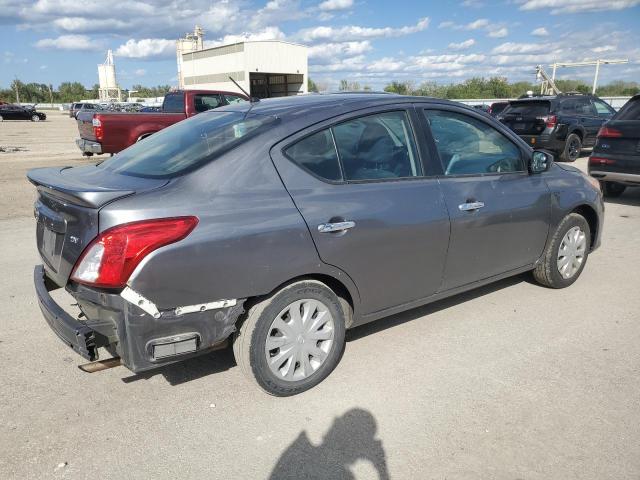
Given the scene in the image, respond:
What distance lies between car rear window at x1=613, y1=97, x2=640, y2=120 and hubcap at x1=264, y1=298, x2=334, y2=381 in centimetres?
740

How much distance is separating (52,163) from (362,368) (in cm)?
1356

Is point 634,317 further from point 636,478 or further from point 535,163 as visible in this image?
point 636,478

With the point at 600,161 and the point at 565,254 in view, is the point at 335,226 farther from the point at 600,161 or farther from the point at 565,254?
the point at 600,161

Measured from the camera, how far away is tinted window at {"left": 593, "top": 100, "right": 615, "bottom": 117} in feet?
48.9

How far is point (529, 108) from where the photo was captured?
45.4 feet

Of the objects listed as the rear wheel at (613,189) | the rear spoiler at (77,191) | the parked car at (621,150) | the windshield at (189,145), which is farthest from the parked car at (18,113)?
the rear spoiler at (77,191)

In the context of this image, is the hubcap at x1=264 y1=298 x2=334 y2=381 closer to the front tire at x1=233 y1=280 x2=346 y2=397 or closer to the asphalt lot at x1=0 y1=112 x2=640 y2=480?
the front tire at x1=233 y1=280 x2=346 y2=397

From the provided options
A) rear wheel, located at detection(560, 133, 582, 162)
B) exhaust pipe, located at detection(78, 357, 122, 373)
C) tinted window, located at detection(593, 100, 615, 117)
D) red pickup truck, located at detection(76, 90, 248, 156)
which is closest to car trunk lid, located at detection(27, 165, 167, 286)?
exhaust pipe, located at detection(78, 357, 122, 373)

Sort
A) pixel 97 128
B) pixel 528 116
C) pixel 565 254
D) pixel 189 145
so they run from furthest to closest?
pixel 528 116, pixel 97 128, pixel 565 254, pixel 189 145

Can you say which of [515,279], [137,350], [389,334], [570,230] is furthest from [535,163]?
[137,350]

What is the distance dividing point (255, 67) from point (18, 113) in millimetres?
21244

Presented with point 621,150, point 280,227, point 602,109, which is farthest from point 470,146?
point 602,109

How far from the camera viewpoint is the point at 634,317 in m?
4.24

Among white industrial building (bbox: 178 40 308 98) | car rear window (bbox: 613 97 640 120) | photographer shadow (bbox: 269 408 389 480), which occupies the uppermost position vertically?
white industrial building (bbox: 178 40 308 98)
